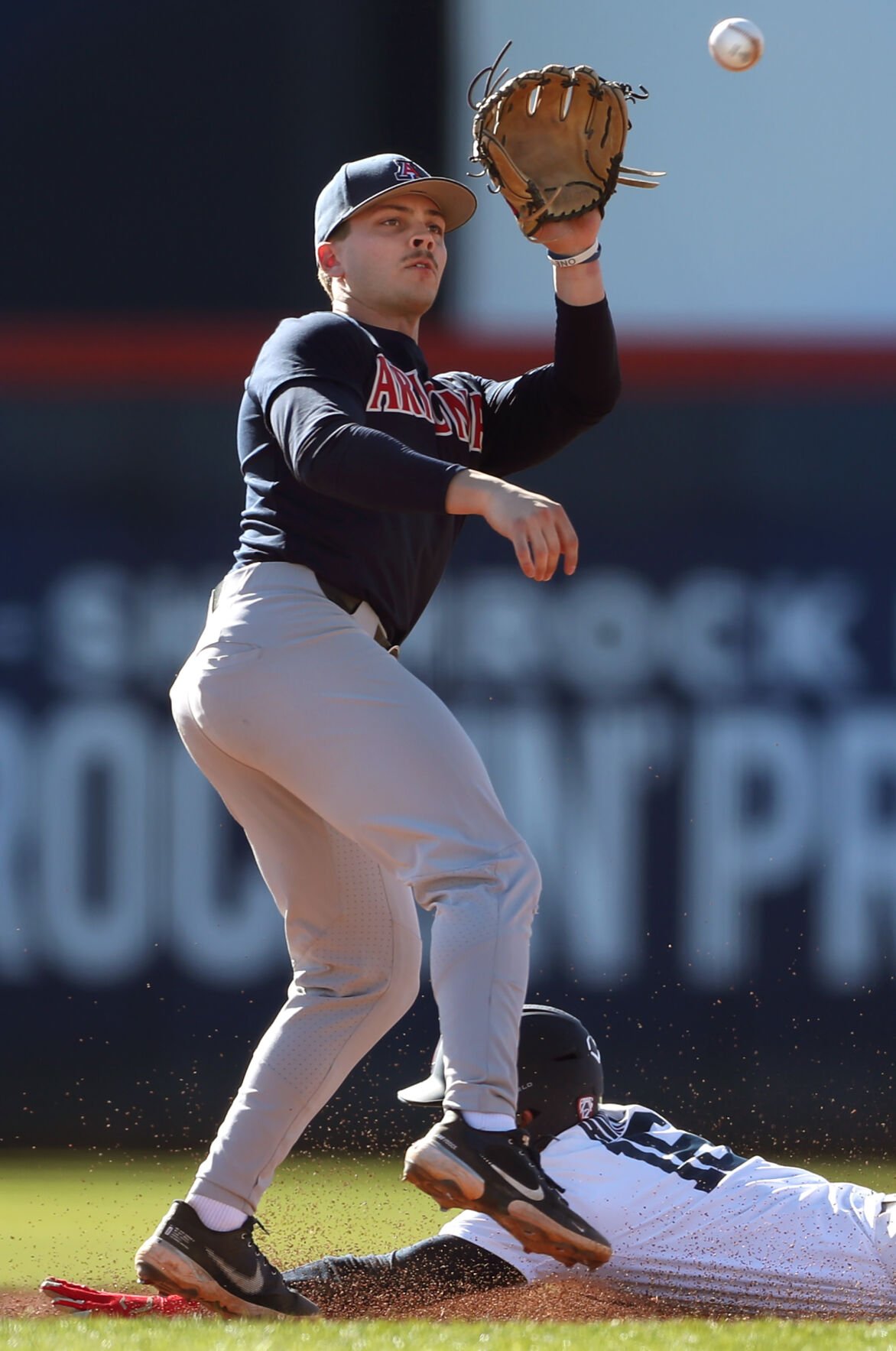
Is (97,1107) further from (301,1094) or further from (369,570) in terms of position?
(369,570)

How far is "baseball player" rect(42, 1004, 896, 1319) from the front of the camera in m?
3.22

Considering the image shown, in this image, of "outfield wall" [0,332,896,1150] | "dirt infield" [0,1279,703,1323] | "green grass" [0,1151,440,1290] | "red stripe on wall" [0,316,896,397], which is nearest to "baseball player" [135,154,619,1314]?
"dirt infield" [0,1279,703,1323]

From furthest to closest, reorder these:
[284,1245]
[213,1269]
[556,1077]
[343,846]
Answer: [284,1245]
[556,1077]
[343,846]
[213,1269]

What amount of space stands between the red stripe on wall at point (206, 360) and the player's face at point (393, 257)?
118 inches

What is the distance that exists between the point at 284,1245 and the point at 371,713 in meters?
1.78

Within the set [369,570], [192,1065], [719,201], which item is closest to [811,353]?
[719,201]

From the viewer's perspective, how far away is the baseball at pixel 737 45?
3750 millimetres

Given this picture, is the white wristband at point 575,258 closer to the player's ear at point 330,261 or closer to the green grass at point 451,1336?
the player's ear at point 330,261

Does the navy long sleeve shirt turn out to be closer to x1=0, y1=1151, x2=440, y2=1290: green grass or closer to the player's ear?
the player's ear

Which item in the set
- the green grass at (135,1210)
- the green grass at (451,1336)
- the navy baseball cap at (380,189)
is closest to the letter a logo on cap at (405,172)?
the navy baseball cap at (380,189)

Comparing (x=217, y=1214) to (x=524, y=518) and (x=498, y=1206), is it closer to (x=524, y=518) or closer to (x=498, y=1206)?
(x=498, y=1206)

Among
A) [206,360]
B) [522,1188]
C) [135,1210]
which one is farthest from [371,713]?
[206,360]

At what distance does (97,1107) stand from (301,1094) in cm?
295

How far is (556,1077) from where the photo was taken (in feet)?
11.1
